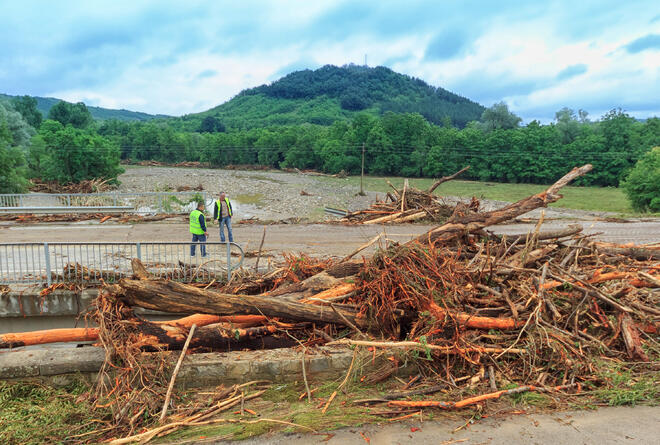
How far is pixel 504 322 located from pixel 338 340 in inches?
103

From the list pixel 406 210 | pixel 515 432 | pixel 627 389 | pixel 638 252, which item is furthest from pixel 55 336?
pixel 406 210

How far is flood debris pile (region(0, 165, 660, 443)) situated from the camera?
5969 mm

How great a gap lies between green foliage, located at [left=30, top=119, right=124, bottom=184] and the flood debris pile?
136 feet

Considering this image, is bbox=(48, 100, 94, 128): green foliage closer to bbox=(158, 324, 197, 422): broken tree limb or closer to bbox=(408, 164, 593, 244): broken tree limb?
bbox=(408, 164, 593, 244): broken tree limb

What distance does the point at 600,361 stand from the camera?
6586 mm

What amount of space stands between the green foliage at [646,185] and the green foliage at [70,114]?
97.8 meters

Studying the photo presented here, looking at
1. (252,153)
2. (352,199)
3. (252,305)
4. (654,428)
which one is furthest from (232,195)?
(252,153)

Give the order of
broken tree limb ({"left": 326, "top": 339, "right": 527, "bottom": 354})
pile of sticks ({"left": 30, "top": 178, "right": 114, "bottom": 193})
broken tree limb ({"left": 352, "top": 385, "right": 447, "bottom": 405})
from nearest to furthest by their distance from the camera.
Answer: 1. broken tree limb ({"left": 352, "top": 385, "right": 447, "bottom": 405})
2. broken tree limb ({"left": 326, "top": 339, "right": 527, "bottom": 354})
3. pile of sticks ({"left": 30, "top": 178, "right": 114, "bottom": 193})

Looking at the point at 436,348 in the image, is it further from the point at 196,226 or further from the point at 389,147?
the point at 389,147

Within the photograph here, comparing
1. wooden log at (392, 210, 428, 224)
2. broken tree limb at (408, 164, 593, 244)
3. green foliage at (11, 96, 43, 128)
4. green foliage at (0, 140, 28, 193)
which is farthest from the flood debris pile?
green foliage at (11, 96, 43, 128)

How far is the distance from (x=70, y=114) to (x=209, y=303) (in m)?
104

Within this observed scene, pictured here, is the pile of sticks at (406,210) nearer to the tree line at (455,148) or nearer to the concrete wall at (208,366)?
the concrete wall at (208,366)

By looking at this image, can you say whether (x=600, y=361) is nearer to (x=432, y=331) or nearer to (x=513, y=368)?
(x=513, y=368)

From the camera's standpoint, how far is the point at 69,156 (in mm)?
42281
